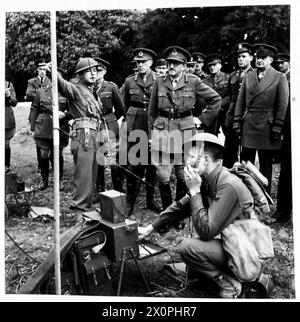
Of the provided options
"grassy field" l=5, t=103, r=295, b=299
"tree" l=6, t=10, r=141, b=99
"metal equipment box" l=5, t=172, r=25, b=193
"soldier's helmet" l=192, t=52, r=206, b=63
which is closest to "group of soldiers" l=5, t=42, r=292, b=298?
"grassy field" l=5, t=103, r=295, b=299

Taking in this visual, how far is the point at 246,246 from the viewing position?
133 inches

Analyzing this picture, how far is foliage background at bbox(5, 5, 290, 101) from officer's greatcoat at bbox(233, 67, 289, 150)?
2.70 ft

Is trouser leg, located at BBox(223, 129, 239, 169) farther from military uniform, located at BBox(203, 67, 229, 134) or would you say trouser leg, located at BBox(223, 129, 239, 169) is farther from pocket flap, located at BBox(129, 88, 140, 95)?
pocket flap, located at BBox(129, 88, 140, 95)

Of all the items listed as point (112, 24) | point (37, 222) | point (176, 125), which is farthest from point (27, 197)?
point (112, 24)

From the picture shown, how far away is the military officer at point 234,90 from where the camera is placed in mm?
6145

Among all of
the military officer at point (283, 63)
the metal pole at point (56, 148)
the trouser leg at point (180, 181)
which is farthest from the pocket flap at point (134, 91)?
the metal pole at point (56, 148)

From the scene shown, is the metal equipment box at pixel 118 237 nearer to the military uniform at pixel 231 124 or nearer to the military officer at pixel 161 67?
the military uniform at pixel 231 124

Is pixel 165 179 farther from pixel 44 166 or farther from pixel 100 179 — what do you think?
pixel 44 166

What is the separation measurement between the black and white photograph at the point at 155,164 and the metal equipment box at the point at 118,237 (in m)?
0.01

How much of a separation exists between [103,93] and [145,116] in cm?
75

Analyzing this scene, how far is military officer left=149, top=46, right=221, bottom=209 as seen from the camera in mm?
5352

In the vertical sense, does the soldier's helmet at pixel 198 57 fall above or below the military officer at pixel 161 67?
above

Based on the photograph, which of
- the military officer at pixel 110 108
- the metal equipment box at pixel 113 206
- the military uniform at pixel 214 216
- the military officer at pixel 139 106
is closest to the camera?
the military uniform at pixel 214 216
